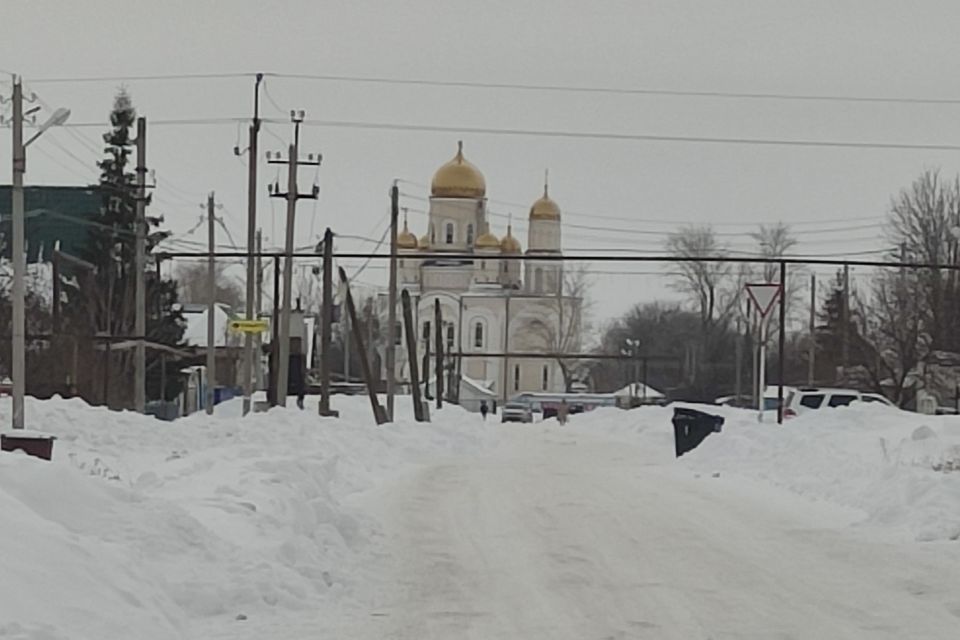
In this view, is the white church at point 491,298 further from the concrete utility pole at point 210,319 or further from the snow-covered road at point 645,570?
the snow-covered road at point 645,570

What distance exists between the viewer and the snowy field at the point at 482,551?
10.2 meters

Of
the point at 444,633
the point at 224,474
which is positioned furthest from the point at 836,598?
the point at 224,474

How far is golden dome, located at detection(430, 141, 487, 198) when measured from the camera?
114500 millimetres

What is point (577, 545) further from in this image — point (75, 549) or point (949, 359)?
point (949, 359)

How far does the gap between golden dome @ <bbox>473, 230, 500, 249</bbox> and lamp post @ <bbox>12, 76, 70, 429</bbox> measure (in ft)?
288

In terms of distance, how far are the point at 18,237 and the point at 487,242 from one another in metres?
89.9

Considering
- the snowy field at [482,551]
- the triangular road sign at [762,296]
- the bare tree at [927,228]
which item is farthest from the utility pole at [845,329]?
the snowy field at [482,551]

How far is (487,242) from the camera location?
118125 millimetres

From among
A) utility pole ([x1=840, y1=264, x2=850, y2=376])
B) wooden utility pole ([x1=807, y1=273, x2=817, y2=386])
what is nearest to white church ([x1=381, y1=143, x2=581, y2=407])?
wooden utility pole ([x1=807, y1=273, x2=817, y2=386])

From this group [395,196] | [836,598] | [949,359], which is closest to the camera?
[836,598]

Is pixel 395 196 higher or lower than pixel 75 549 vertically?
higher

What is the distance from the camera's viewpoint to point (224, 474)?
58.3 feet

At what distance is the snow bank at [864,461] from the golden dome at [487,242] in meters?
79.7

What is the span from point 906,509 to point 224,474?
7578mm
